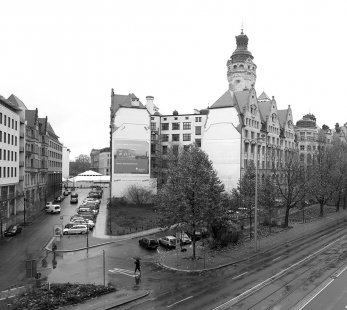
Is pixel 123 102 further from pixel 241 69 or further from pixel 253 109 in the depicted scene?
pixel 241 69

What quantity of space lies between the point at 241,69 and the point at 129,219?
68.9 metres

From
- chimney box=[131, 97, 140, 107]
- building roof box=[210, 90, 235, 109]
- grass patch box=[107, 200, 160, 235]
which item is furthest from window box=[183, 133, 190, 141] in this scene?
grass patch box=[107, 200, 160, 235]

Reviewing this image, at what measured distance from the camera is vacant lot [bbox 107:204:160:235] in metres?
52.9

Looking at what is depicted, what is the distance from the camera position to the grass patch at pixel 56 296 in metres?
21.8

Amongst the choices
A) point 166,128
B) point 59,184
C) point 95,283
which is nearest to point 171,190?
point 95,283

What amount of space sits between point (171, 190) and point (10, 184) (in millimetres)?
37636

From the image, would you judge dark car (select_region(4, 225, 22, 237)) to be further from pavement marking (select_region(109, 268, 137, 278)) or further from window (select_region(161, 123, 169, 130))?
window (select_region(161, 123, 169, 130))

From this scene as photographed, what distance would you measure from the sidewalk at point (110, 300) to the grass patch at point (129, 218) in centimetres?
2430

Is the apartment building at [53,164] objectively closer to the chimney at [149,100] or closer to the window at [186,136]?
the chimney at [149,100]

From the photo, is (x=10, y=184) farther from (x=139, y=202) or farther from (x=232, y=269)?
(x=232, y=269)

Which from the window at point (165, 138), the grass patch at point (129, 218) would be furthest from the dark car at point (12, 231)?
the window at point (165, 138)

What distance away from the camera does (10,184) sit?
61906 millimetres

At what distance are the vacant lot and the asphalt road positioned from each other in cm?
824

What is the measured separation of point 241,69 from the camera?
4451 inches
